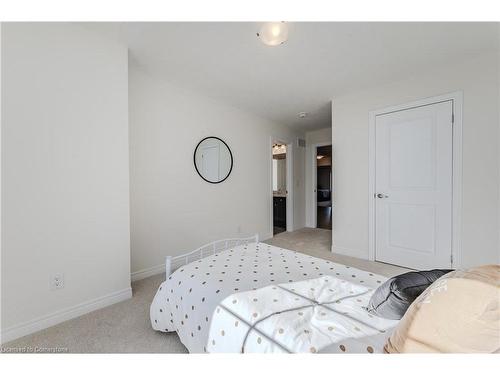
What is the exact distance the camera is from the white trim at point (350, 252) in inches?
122

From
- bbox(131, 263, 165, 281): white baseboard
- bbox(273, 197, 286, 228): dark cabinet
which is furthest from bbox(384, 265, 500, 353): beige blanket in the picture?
bbox(273, 197, 286, 228): dark cabinet

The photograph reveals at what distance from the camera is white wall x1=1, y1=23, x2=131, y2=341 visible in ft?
4.90

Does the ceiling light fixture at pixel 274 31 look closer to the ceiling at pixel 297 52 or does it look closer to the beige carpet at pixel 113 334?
the ceiling at pixel 297 52

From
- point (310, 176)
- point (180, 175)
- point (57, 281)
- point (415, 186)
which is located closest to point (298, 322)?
point (57, 281)

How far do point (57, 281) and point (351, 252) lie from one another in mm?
3262

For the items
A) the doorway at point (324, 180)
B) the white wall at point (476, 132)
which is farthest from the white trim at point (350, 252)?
the doorway at point (324, 180)

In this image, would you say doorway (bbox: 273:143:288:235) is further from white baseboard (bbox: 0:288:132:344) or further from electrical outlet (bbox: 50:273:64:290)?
electrical outlet (bbox: 50:273:64:290)

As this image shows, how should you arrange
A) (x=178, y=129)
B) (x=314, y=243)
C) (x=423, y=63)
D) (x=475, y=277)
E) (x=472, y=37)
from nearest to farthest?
(x=475, y=277) < (x=472, y=37) < (x=423, y=63) < (x=178, y=129) < (x=314, y=243)

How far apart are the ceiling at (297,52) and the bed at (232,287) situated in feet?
5.93

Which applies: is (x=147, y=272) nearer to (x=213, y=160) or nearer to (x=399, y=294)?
(x=213, y=160)

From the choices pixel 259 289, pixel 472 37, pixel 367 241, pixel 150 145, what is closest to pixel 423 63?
pixel 472 37

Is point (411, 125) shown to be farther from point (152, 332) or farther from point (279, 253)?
point (152, 332)

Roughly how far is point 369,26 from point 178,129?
7.27 feet

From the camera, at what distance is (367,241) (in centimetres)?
304
